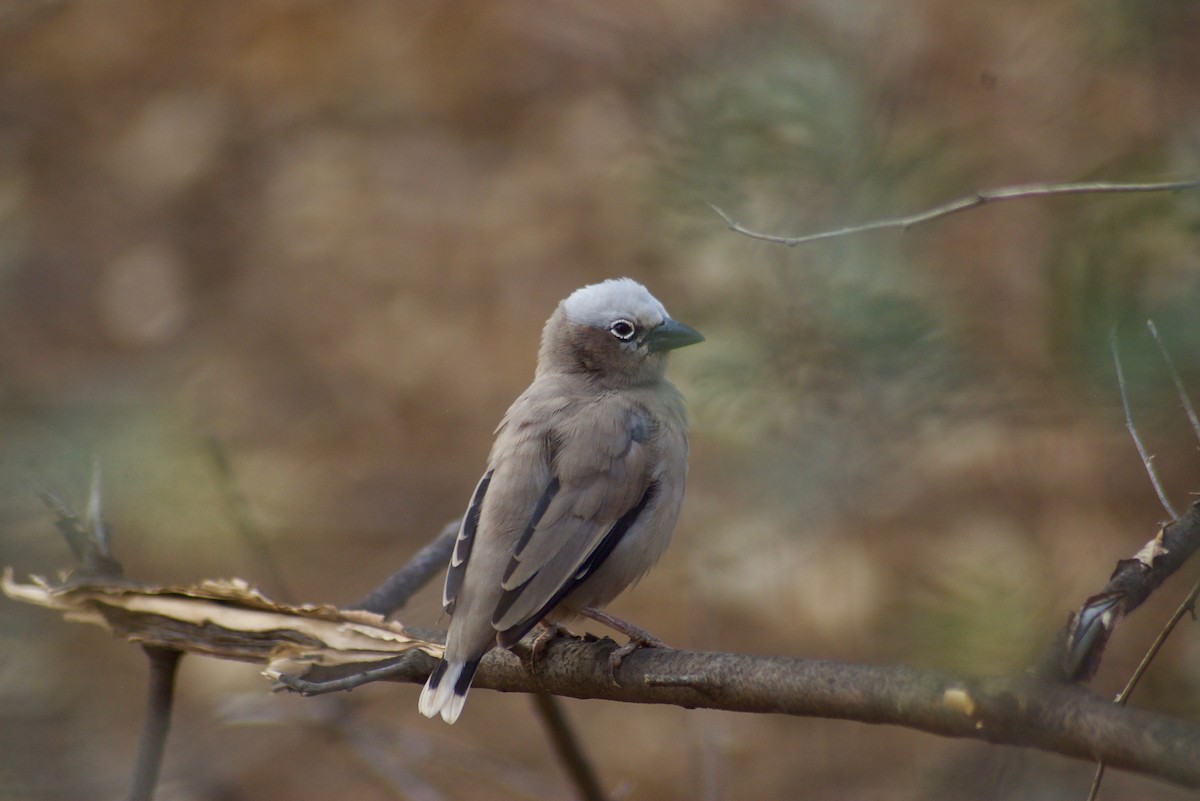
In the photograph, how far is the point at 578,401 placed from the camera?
163 inches

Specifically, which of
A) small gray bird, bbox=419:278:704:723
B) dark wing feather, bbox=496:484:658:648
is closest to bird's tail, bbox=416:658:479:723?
small gray bird, bbox=419:278:704:723

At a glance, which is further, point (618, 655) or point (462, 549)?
point (462, 549)

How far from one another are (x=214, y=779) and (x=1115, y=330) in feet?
19.2

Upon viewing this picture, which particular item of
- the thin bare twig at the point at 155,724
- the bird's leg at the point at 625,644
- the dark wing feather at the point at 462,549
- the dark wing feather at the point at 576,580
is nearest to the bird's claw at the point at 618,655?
the bird's leg at the point at 625,644

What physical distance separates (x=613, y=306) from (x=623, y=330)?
11 cm

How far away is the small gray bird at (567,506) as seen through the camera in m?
3.29

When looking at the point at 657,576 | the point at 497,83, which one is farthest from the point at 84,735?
the point at 497,83

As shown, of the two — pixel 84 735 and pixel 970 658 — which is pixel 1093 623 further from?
pixel 84 735

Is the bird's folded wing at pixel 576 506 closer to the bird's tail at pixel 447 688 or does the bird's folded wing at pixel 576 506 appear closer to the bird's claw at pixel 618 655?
the bird's tail at pixel 447 688

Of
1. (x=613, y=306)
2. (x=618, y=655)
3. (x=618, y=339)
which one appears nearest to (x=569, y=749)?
(x=618, y=655)

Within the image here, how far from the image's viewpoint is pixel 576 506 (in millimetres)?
3633

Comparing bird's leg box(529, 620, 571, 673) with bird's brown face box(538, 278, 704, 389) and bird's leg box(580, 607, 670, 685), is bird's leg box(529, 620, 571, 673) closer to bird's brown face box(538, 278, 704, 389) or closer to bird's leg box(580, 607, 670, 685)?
bird's leg box(580, 607, 670, 685)

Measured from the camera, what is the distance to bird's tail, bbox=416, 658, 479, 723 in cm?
312

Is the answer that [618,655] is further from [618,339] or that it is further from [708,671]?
[618,339]
